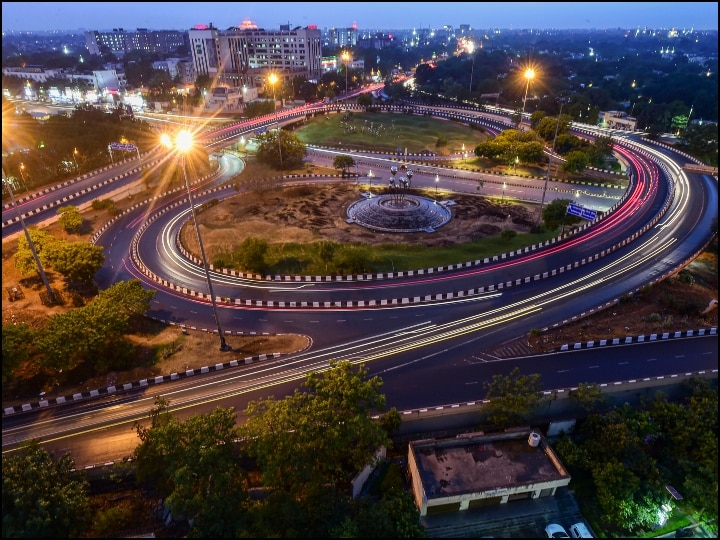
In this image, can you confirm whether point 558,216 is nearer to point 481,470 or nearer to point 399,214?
point 399,214

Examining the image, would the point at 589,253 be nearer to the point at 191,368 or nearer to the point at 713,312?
the point at 713,312

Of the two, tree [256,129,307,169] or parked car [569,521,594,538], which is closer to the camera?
parked car [569,521,594,538]

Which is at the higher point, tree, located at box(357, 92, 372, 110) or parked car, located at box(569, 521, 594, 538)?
Answer: tree, located at box(357, 92, 372, 110)

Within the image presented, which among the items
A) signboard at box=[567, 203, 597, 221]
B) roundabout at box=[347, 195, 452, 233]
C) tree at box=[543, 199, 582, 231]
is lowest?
roundabout at box=[347, 195, 452, 233]

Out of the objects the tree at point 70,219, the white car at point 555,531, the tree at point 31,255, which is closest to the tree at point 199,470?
the white car at point 555,531

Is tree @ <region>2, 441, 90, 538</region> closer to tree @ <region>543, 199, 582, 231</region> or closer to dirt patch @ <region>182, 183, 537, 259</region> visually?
dirt patch @ <region>182, 183, 537, 259</region>

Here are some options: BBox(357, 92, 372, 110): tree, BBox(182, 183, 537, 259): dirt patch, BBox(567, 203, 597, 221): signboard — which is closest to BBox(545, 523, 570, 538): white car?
BBox(567, 203, 597, 221): signboard

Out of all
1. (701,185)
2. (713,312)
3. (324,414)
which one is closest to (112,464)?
(324,414)

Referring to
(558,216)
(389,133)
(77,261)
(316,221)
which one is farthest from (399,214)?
(389,133)
